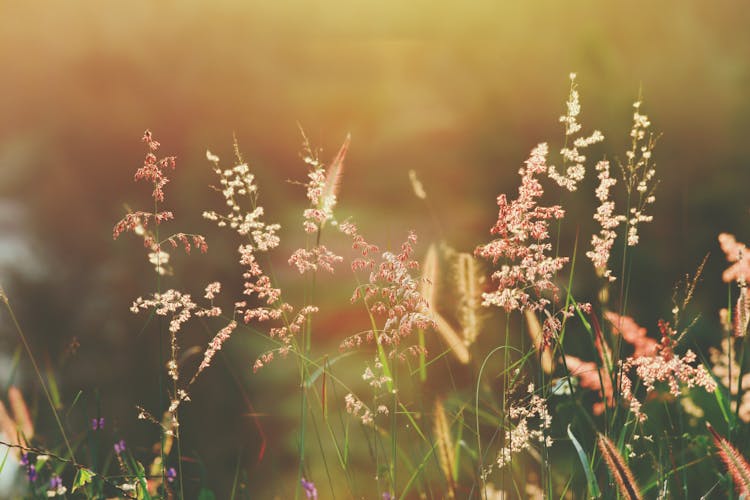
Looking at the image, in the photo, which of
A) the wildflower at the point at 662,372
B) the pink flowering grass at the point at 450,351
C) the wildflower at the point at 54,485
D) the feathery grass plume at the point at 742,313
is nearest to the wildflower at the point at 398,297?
the pink flowering grass at the point at 450,351

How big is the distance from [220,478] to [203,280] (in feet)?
2.08

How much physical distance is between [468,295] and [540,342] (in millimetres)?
161

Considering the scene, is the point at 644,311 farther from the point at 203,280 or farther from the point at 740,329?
the point at 203,280

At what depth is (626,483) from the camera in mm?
973

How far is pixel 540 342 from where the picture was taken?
1236 millimetres

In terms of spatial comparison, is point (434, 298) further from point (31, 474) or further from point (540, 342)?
point (31, 474)

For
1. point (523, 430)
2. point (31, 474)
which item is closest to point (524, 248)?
point (523, 430)

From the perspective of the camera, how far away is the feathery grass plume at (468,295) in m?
1.33

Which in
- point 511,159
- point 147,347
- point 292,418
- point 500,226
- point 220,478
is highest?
point 511,159

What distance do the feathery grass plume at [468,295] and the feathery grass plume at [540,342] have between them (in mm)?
96

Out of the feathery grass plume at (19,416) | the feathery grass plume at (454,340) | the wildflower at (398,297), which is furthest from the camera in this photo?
the feathery grass plume at (19,416)

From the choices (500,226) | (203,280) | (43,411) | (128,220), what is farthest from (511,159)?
(43,411)

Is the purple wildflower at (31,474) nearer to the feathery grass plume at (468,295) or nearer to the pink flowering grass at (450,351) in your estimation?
the pink flowering grass at (450,351)

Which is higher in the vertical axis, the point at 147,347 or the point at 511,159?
the point at 511,159
